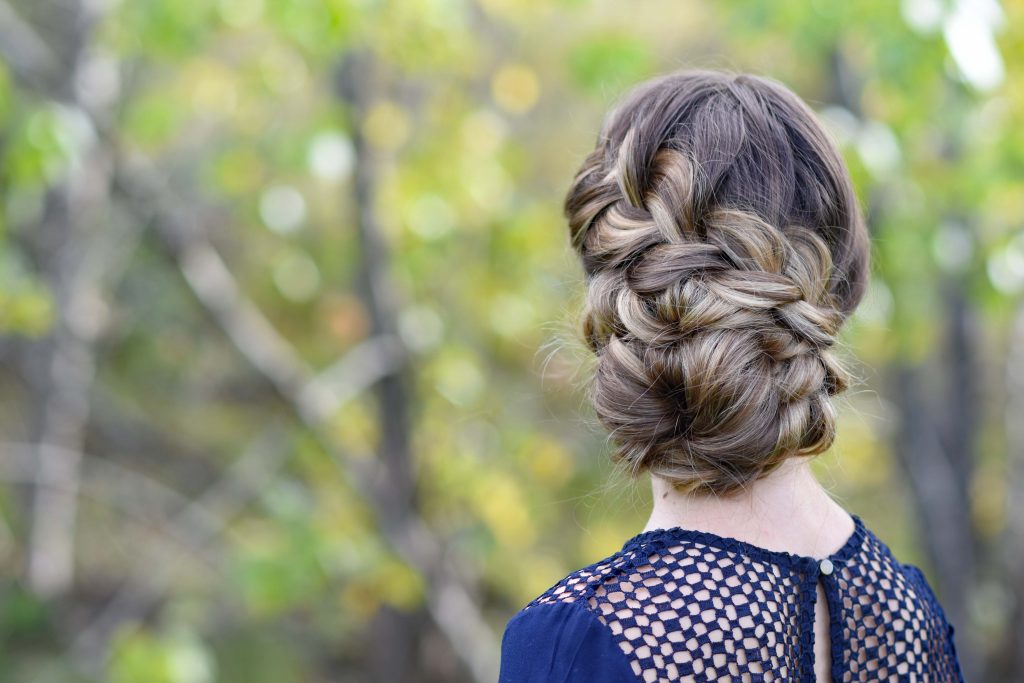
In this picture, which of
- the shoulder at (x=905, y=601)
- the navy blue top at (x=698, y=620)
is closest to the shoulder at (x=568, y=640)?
the navy blue top at (x=698, y=620)

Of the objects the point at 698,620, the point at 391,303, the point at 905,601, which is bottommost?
the point at 905,601

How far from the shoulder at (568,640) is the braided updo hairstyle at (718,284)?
0.17 metres

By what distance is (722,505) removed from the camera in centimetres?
110

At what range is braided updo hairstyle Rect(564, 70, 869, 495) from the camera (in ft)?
3.51

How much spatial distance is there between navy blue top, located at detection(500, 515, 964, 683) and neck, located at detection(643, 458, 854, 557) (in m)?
0.02

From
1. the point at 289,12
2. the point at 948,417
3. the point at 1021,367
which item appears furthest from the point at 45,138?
the point at 1021,367

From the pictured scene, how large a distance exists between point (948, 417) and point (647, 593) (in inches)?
143

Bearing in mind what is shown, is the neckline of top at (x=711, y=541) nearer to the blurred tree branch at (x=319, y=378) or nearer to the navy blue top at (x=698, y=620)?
the navy blue top at (x=698, y=620)

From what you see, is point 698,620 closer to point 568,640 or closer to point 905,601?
point 568,640

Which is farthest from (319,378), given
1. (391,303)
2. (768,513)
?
(768,513)

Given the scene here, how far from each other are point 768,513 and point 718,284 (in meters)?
0.28

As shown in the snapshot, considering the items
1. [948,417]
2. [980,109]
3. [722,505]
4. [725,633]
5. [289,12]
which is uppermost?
[289,12]

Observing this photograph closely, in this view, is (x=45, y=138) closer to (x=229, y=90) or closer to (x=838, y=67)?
(x=229, y=90)

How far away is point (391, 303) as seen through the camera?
367cm
